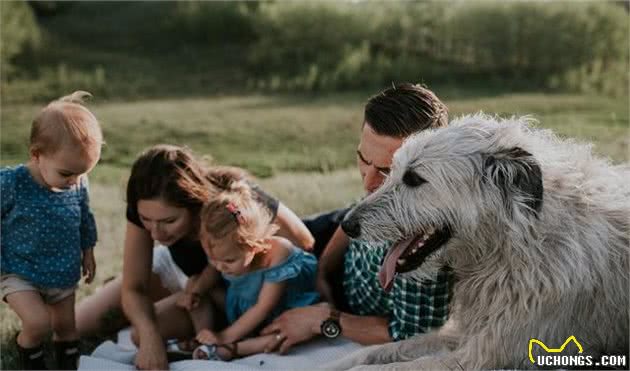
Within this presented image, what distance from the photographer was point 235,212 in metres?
4.75

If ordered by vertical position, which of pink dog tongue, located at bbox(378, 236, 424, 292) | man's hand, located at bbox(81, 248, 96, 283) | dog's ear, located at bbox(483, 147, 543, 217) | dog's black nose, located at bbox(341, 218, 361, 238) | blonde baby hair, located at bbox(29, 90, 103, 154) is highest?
dog's ear, located at bbox(483, 147, 543, 217)

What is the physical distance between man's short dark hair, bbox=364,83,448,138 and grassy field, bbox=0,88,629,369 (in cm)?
412

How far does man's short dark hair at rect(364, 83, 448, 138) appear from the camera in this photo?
4129mm

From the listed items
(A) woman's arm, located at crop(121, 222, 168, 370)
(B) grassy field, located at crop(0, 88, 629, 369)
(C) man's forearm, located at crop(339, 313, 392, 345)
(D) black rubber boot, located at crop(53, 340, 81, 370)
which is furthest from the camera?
(B) grassy field, located at crop(0, 88, 629, 369)

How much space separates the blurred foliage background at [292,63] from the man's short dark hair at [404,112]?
22.4ft

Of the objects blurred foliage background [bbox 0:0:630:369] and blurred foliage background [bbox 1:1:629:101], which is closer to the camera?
blurred foliage background [bbox 0:0:630:369]

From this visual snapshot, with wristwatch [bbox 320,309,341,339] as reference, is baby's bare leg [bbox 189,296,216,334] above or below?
below

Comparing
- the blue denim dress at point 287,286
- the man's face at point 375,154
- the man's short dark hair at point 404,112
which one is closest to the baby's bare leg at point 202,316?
the blue denim dress at point 287,286

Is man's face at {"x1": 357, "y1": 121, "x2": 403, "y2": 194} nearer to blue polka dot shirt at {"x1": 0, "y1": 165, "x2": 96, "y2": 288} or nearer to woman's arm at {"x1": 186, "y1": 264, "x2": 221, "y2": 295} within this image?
woman's arm at {"x1": 186, "y1": 264, "x2": 221, "y2": 295}

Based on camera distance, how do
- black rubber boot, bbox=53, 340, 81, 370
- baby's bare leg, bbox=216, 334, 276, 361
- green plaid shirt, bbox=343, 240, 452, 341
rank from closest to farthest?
green plaid shirt, bbox=343, 240, 452, 341, baby's bare leg, bbox=216, 334, 276, 361, black rubber boot, bbox=53, 340, 81, 370

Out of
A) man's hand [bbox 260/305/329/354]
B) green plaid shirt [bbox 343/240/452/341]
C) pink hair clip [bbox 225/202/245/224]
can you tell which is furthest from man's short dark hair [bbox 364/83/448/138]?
man's hand [bbox 260/305/329/354]

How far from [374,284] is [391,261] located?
95 cm

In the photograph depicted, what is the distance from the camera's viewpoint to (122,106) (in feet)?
41.2

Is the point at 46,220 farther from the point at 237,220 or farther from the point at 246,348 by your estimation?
the point at 246,348
